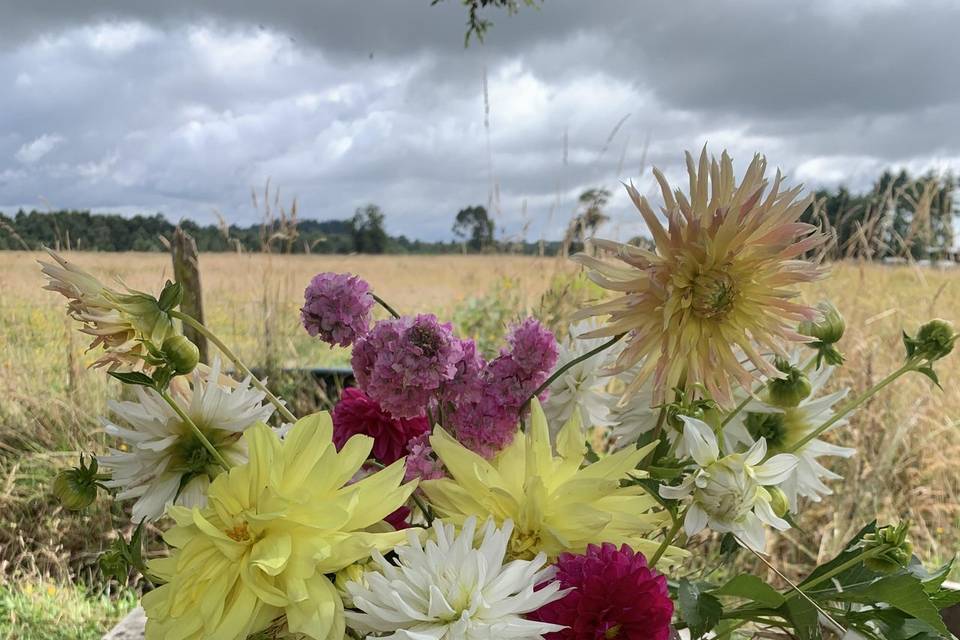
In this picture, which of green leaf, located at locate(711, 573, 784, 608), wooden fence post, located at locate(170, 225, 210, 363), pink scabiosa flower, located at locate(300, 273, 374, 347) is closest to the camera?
green leaf, located at locate(711, 573, 784, 608)

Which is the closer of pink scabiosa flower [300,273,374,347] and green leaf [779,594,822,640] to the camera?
green leaf [779,594,822,640]

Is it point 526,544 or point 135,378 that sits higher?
point 135,378

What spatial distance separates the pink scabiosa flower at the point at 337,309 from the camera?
0.63m

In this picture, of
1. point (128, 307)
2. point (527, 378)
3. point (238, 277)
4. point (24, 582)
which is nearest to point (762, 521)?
point (527, 378)

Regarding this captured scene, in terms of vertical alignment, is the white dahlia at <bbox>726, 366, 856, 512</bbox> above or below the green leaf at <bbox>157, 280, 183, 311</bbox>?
below

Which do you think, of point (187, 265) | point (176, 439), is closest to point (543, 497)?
point (176, 439)

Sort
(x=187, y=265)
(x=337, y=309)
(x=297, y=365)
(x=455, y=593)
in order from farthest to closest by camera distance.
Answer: (x=297, y=365)
(x=187, y=265)
(x=337, y=309)
(x=455, y=593)

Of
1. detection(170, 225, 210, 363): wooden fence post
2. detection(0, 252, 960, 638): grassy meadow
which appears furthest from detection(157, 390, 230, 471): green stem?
detection(170, 225, 210, 363): wooden fence post

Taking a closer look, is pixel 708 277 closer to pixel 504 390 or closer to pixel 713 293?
pixel 713 293

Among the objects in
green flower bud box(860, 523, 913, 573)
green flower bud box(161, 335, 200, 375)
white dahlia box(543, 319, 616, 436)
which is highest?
green flower bud box(161, 335, 200, 375)

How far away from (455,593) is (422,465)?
16 centimetres

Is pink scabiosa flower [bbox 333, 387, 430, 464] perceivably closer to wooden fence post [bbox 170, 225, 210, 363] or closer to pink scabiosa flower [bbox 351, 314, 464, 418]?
pink scabiosa flower [bbox 351, 314, 464, 418]

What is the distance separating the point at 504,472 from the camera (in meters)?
0.51

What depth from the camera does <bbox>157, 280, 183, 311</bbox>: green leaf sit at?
1.81 ft
